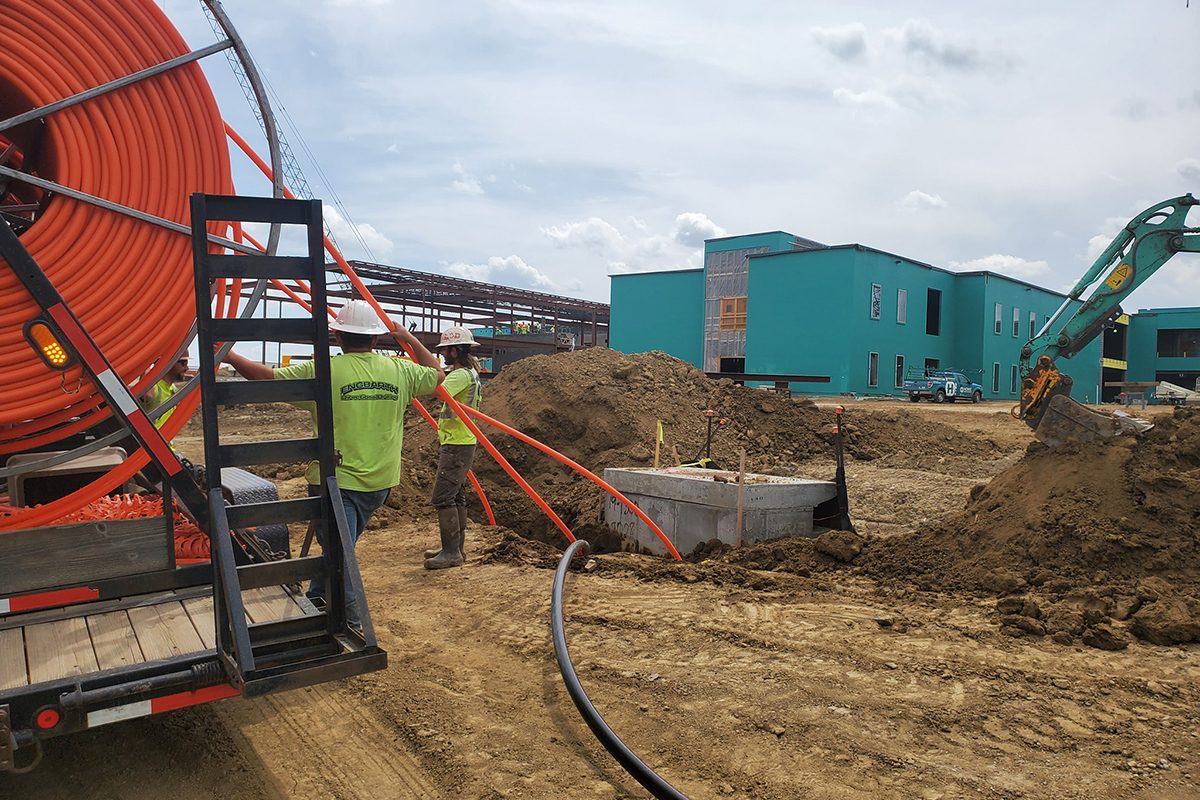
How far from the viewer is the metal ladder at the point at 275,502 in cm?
271

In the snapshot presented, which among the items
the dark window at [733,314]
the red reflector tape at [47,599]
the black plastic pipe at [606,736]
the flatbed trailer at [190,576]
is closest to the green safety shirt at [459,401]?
the black plastic pipe at [606,736]

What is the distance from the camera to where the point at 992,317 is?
36000 millimetres

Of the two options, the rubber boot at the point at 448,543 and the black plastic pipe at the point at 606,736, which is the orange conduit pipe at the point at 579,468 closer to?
the rubber boot at the point at 448,543

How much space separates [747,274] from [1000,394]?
44.3 feet

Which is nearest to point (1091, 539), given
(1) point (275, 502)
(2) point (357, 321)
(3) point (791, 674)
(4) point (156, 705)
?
(3) point (791, 674)

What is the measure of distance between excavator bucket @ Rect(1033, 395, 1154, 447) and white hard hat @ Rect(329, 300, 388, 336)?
5841mm

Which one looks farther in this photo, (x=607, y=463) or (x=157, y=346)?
(x=607, y=463)

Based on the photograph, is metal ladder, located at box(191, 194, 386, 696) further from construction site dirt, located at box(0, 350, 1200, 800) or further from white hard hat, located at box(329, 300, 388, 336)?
white hard hat, located at box(329, 300, 388, 336)

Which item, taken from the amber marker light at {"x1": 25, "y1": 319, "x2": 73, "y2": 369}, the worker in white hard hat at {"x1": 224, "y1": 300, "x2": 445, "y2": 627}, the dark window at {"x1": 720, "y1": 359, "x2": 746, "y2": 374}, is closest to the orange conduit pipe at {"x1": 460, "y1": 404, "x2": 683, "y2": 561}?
the worker in white hard hat at {"x1": 224, "y1": 300, "x2": 445, "y2": 627}

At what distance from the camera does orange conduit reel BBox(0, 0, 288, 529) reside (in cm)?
309

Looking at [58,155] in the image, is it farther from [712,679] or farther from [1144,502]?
[1144,502]

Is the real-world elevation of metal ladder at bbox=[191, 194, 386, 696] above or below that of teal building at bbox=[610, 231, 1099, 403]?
below

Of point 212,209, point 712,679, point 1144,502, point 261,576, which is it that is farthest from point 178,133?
point 1144,502

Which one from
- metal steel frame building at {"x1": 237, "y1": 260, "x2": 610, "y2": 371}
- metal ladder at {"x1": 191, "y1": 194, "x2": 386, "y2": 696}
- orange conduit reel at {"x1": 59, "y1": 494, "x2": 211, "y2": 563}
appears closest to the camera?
metal ladder at {"x1": 191, "y1": 194, "x2": 386, "y2": 696}
